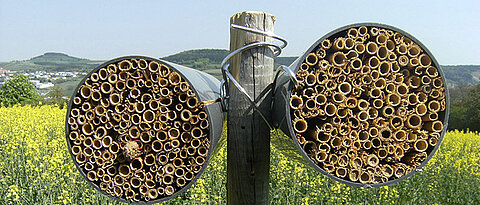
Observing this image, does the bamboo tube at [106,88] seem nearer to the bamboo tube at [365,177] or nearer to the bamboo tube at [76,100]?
the bamboo tube at [76,100]

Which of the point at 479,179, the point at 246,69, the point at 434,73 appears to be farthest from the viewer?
the point at 479,179

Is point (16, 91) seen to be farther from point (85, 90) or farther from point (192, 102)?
point (192, 102)

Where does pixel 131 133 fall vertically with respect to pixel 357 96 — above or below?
below

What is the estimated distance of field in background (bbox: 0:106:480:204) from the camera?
3.29 metres

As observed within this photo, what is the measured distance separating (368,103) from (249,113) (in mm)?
498

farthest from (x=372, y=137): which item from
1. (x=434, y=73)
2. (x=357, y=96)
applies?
(x=434, y=73)

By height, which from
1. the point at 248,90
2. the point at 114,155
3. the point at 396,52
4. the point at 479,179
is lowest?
the point at 479,179

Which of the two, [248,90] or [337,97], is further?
[248,90]

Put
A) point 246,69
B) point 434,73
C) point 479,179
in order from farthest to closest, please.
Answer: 1. point 479,179
2. point 246,69
3. point 434,73

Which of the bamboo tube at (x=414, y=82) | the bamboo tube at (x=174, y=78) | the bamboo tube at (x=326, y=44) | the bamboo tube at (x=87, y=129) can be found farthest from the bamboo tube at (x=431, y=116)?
the bamboo tube at (x=87, y=129)

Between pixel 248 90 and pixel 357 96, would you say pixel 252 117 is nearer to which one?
pixel 248 90

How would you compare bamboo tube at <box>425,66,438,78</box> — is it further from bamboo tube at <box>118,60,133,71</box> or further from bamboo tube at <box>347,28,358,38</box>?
bamboo tube at <box>118,60,133,71</box>

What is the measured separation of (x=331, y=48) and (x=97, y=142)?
942mm

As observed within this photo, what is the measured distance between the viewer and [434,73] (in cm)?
102
